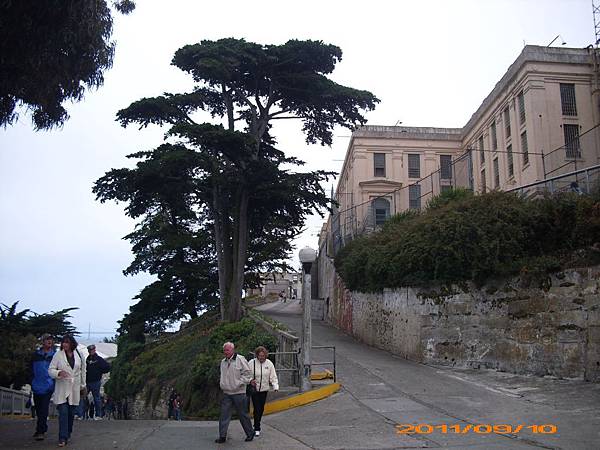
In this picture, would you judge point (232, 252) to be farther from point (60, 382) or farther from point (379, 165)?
point (379, 165)

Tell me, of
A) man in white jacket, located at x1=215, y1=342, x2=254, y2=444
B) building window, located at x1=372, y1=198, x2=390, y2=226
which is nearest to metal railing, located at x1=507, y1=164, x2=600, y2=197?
man in white jacket, located at x1=215, y1=342, x2=254, y2=444

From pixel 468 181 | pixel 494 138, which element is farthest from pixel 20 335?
pixel 494 138

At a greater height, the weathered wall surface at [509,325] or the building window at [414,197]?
the building window at [414,197]

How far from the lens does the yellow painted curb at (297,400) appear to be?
11594mm

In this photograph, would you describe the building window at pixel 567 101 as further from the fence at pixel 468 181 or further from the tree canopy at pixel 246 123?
the tree canopy at pixel 246 123

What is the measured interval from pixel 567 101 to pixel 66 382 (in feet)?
101

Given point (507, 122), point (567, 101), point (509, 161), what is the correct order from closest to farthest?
1. point (567, 101)
2. point (509, 161)
3. point (507, 122)

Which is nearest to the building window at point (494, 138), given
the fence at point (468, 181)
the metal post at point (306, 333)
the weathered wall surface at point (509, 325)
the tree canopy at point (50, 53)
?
the fence at point (468, 181)

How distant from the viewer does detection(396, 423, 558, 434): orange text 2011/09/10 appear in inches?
348

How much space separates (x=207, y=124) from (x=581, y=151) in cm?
1684

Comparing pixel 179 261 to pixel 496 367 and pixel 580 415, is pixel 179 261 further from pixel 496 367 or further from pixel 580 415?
pixel 580 415

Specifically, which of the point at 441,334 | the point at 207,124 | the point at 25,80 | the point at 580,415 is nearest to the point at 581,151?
the point at 441,334

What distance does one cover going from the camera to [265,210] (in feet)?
86.3

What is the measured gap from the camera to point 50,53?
348 inches
